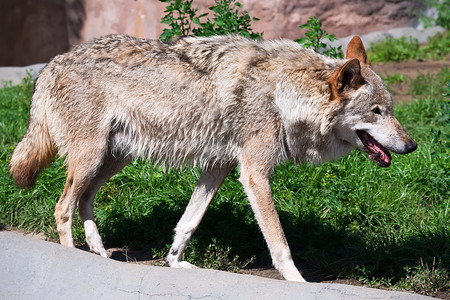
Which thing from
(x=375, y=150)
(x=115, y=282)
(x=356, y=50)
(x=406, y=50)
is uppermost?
(x=356, y=50)

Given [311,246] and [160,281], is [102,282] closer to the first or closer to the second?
[160,281]

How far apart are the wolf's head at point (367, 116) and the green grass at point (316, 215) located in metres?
0.61

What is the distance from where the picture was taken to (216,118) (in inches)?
162

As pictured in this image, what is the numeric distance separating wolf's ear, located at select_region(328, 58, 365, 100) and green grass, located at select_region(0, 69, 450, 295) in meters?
0.76

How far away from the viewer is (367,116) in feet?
13.1

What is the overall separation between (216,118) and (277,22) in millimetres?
6811

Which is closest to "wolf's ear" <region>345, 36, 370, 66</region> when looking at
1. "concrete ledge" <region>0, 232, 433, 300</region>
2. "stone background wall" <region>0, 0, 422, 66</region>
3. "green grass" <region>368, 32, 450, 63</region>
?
"concrete ledge" <region>0, 232, 433, 300</region>

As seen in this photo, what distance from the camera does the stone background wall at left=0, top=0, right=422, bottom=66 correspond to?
10.6m

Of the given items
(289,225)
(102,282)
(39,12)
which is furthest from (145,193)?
(39,12)

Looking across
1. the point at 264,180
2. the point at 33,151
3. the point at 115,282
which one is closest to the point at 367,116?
the point at 264,180

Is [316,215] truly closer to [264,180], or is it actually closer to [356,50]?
[264,180]

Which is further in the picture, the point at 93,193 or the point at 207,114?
the point at 93,193

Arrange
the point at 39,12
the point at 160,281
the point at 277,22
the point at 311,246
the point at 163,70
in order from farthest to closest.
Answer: the point at 39,12 < the point at 277,22 < the point at 311,246 < the point at 163,70 < the point at 160,281

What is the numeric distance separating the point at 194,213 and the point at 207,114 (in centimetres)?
76
